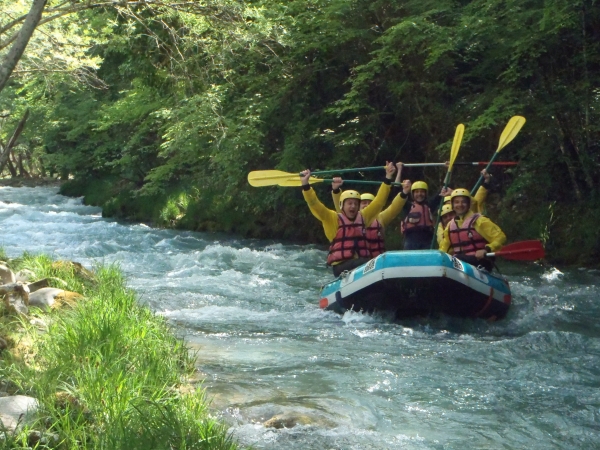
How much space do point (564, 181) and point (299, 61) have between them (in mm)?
4498

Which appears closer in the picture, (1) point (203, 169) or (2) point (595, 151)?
(2) point (595, 151)

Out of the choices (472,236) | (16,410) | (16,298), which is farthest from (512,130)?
(16,410)

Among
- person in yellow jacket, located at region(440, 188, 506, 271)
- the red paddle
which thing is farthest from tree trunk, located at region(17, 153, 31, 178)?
the red paddle

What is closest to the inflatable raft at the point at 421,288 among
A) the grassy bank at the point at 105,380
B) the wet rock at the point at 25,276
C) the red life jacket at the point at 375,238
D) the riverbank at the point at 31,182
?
the red life jacket at the point at 375,238

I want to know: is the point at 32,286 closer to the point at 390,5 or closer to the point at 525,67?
the point at 525,67

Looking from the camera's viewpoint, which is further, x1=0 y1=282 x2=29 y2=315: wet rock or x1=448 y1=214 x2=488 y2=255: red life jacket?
x1=448 y1=214 x2=488 y2=255: red life jacket

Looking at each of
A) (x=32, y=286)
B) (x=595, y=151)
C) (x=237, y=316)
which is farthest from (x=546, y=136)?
(x=32, y=286)

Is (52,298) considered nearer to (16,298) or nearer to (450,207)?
(16,298)

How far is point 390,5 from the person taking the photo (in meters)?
12.1

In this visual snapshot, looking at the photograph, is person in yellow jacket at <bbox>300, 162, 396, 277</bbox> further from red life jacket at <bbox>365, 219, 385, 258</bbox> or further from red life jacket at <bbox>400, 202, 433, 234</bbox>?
red life jacket at <bbox>400, 202, 433, 234</bbox>

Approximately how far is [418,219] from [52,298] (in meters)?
4.19

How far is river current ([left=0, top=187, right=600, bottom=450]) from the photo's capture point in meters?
4.41

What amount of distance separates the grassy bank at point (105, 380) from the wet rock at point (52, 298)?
22 cm

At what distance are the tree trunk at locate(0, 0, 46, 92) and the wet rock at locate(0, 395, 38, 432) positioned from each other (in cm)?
170
